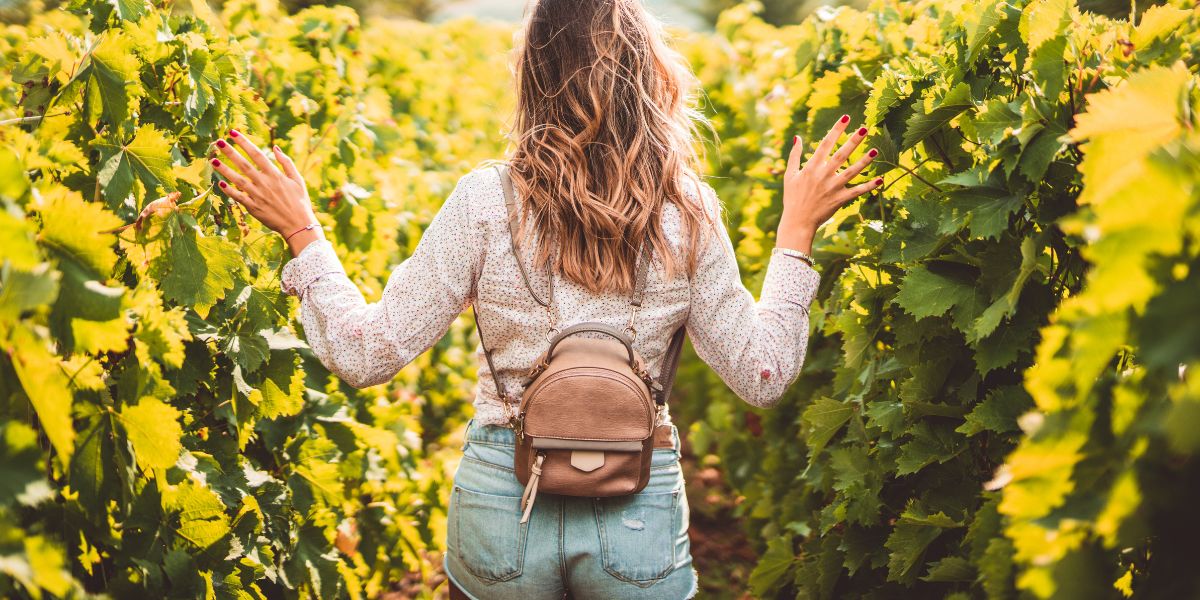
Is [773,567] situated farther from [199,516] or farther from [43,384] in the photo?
[43,384]

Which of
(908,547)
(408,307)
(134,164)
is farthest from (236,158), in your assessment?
(908,547)

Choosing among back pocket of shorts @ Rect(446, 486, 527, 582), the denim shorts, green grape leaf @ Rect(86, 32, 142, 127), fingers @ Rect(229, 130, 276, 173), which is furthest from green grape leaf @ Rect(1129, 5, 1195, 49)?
green grape leaf @ Rect(86, 32, 142, 127)

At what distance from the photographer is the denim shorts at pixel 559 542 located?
1.78 meters

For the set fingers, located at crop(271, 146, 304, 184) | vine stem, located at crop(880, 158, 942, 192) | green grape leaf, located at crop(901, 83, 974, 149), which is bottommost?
vine stem, located at crop(880, 158, 942, 192)

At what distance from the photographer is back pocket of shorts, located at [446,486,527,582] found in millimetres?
1780

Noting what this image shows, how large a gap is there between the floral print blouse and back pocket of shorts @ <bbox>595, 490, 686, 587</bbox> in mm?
265

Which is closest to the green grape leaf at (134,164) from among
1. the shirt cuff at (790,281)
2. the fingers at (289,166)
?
the fingers at (289,166)

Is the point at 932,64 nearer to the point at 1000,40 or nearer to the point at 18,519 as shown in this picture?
the point at 1000,40

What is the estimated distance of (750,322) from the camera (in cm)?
187

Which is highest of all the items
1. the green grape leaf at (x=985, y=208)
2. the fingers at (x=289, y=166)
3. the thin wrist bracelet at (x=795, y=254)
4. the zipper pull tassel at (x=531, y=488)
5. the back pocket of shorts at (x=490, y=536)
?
the green grape leaf at (x=985, y=208)

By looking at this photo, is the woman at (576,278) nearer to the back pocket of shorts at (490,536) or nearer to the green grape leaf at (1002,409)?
the back pocket of shorts at (490,536)

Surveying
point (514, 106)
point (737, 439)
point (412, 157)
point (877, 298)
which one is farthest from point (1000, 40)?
point (412, 157)

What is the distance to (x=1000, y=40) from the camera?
6.52 feet

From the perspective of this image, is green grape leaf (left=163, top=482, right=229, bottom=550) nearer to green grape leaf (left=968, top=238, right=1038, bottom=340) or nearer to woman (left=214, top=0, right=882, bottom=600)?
woman (left=214, top=0, right=882, bottom=600)
